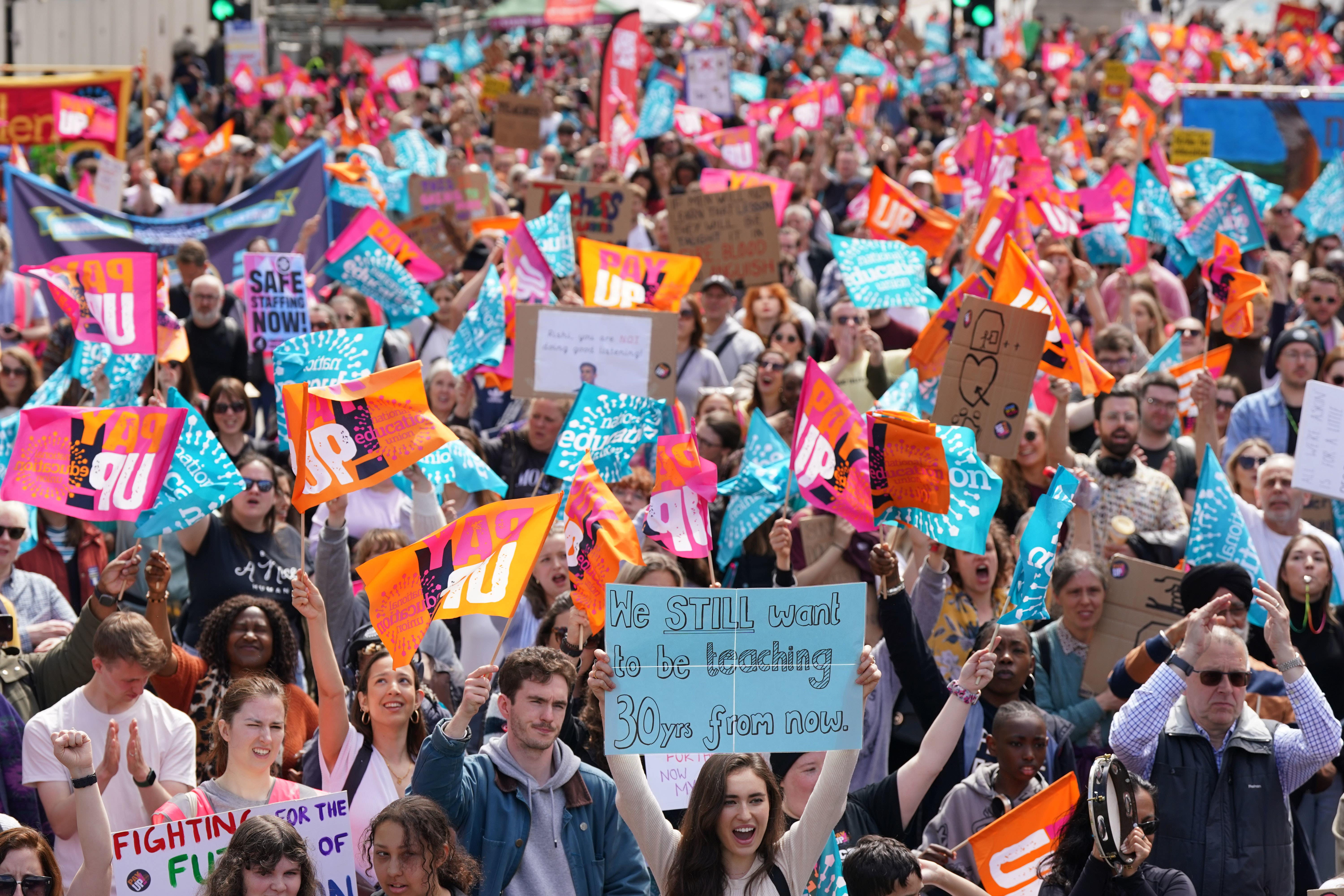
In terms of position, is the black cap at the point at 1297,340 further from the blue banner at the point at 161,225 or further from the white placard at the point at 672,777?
the blue banner at the point at 161,225

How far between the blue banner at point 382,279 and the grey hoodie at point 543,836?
20.5 ft

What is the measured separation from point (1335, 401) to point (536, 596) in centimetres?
353

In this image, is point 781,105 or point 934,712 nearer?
point 934,712

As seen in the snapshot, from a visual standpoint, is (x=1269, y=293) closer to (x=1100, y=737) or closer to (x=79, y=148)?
(x=1100, y=737)

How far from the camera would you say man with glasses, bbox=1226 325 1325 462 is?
9.08m

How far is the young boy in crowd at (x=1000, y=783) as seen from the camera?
18.1ft

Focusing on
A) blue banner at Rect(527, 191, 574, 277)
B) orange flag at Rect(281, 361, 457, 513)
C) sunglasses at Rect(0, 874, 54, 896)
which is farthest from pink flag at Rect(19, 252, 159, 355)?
sunglasses at Rect(0, 874, 54, 896)

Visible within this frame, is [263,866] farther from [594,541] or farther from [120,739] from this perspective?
[594,541]

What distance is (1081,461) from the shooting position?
→ 27.0 ft

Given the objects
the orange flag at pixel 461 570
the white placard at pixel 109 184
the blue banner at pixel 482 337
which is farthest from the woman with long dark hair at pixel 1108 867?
the white placard at pixel 109 184

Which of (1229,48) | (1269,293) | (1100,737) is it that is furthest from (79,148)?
(1229,48)

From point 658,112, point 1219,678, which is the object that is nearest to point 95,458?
point 1219,678

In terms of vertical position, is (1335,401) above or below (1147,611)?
above

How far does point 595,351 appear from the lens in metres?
9.16
